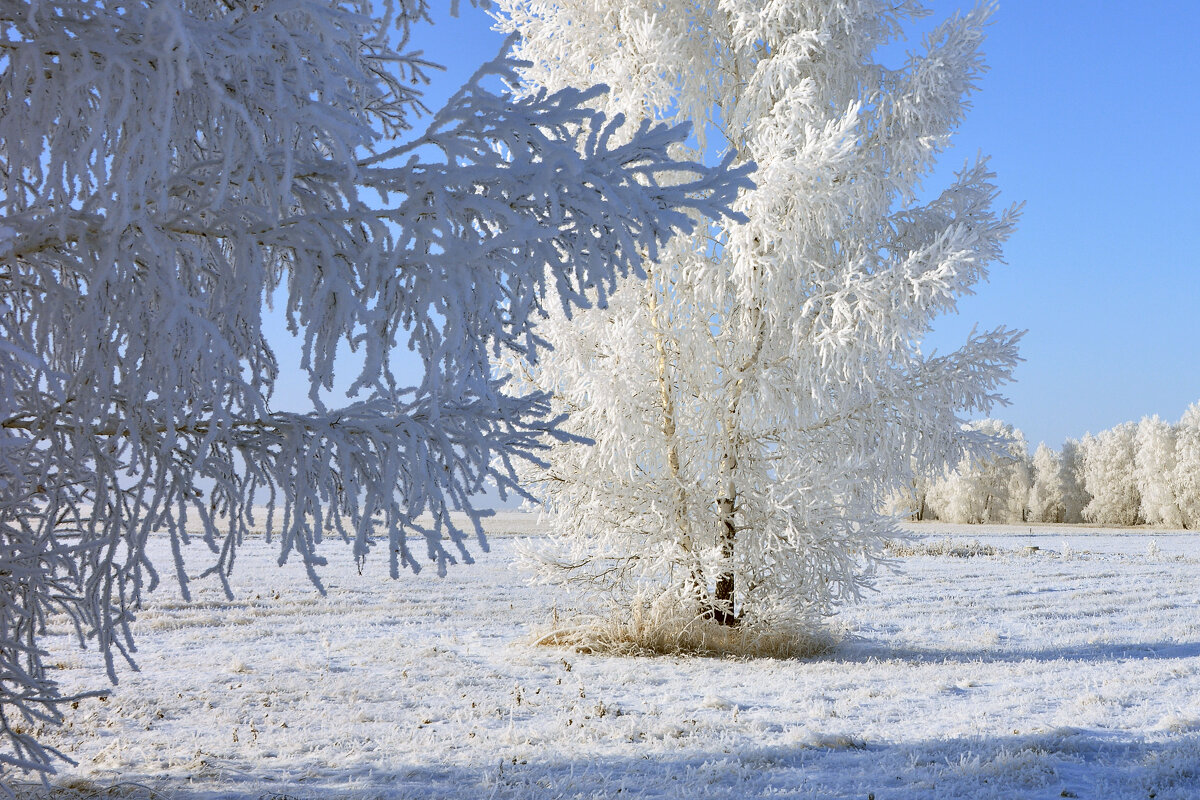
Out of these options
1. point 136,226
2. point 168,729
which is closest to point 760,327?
point 168,729

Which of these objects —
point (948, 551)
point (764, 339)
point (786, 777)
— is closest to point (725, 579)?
point (764, 339)

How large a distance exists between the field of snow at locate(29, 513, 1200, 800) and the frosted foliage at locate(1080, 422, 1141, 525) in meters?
45.4

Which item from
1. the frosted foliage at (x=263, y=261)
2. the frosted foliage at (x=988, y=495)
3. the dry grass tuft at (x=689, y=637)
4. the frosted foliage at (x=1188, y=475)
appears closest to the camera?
the frosted foliage at (x=263, y=261)

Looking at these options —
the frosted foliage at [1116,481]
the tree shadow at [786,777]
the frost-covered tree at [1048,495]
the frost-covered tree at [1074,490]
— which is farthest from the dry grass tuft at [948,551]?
the frost-covered tree at [1074,490]

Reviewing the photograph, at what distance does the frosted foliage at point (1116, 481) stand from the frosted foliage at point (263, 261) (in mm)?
56815

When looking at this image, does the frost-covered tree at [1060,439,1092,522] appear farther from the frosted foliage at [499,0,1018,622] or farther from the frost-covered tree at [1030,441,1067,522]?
the frosted foliage at [499,0,1018,622]

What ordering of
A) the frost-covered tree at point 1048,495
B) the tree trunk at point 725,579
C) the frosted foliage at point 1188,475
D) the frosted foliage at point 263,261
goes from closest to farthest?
the frosted foliage at point 263,261, the tree trunk at point 725,579, the frosted foliage at point 1188,475, the frost-covered tree at point 1048,495

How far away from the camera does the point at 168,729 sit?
574 centimetres

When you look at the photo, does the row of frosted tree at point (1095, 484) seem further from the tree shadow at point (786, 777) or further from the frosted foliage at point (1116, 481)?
the tree shadow at point (786, 777)

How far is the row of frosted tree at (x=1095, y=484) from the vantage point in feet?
146

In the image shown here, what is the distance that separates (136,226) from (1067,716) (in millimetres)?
6643

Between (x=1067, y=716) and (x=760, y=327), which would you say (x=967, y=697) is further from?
(x=760, y=327)

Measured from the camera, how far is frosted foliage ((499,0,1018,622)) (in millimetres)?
7762

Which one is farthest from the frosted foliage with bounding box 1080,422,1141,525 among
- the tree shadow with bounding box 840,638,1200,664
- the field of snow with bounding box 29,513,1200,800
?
the tree shadow with bounding box 840,638,1200,664
